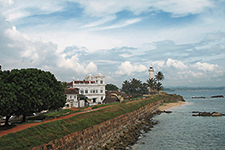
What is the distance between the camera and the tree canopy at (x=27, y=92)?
24188 mm

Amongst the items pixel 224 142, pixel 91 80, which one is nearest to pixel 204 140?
pixel 224 142

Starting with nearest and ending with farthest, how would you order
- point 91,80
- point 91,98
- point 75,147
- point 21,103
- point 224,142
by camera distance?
point 75,147
point 21,103
point 224,142
point 91,98
point 91,80

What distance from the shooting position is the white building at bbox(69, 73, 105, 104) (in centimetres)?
8112

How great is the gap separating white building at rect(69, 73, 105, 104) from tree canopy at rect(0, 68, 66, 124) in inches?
1879

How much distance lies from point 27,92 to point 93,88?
182 feet

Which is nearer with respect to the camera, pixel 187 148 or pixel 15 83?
pixel 15 83

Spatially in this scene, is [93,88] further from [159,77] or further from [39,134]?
[39,134]

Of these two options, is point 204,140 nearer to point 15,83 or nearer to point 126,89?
point 15,83

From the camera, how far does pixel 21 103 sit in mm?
26656

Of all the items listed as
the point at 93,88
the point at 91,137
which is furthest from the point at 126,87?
the point at 91,137

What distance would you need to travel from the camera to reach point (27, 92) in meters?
28.0

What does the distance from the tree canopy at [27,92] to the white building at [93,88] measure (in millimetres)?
47732

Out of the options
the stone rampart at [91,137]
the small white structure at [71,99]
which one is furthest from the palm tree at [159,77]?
the stone rampart at [91,137]

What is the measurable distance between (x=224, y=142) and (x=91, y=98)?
5791cm
